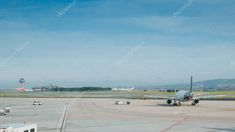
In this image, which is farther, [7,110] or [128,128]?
[7,110]

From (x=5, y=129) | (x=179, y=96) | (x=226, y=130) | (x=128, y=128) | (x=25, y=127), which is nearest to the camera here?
(x=5, y=129)

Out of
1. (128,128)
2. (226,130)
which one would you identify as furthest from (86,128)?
(226,130)

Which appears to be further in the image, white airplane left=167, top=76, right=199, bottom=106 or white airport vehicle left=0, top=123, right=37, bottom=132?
white airplane left=167, top=76, right=199, bottom=106

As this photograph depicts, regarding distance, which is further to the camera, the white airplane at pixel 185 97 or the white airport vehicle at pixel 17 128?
the white airplane at pixel 185 97

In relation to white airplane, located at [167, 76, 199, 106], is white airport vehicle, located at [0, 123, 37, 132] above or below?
below

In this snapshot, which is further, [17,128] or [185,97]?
[185,97]

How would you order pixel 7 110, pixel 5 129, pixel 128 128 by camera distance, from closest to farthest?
pixel 5 129 → pixel 128 128 → pixel 7 110

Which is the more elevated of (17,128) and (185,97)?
(185,97)

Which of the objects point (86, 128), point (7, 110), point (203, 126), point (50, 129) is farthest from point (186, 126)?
point (7, 110)

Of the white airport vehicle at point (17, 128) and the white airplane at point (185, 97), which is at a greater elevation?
the white airplane at point (185, 97)

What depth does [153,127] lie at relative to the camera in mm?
44688

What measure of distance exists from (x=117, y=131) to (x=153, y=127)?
5705 millimetres

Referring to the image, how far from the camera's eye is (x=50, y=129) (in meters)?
44.4

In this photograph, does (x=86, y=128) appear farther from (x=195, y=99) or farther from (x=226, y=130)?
(x=195, y=99)
